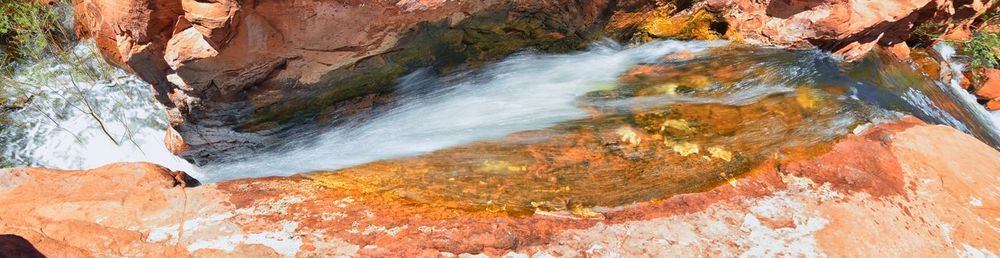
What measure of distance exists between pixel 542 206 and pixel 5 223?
2.61 meters

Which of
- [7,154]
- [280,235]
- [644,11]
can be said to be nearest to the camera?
[280,235]

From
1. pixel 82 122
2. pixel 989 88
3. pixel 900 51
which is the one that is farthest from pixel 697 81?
pixel 82 122

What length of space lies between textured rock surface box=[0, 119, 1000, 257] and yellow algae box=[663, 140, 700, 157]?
1.37ft

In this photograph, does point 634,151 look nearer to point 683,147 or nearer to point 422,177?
point 683,147

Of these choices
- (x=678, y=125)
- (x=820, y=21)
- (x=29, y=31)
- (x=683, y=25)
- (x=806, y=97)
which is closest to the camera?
(x=678, y=125)

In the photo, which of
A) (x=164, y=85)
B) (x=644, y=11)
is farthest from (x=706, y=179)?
(x=164, y=85)

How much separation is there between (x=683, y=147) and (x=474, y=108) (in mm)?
1446

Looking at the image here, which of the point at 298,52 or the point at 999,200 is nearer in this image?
the point at 999,200

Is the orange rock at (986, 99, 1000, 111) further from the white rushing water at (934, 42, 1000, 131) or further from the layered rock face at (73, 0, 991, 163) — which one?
the layered rock face at (73, 0, 991, 163)

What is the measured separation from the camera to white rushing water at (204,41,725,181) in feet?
12.9

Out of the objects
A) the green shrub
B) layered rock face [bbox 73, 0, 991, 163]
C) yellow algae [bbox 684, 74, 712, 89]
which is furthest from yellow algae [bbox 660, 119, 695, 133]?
the green shrub

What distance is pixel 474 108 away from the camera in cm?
419

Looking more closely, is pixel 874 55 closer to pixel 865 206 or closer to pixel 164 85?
pixel 865 206

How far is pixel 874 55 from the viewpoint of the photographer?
466cm
